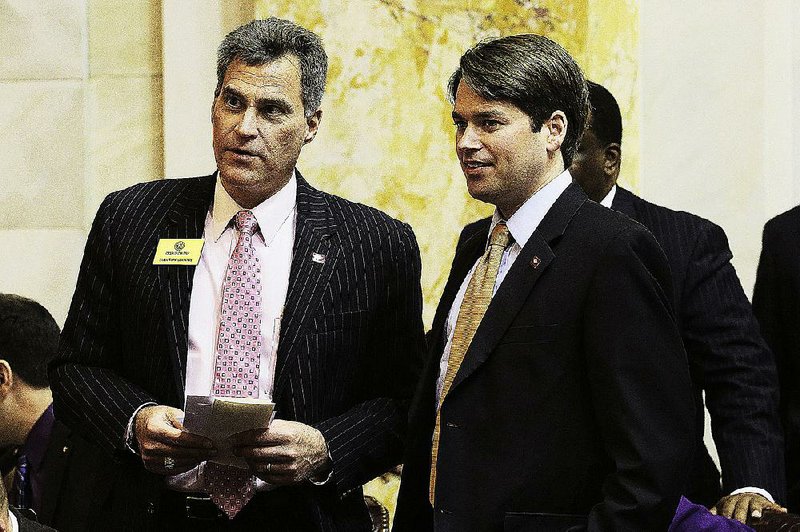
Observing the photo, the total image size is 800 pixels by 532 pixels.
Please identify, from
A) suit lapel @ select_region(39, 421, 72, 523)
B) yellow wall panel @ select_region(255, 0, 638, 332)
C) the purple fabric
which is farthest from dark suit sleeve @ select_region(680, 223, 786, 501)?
suit lapel @ select_region(39, 421, 72, 523)

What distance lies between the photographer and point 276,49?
3199 mm

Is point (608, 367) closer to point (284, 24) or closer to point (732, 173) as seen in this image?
point (284, 24)

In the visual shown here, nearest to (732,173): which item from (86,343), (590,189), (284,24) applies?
(590,189)

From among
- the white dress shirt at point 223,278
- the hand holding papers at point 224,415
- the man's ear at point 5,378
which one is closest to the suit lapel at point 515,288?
the hand holding papers at point 224,415

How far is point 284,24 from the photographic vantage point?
3.24m

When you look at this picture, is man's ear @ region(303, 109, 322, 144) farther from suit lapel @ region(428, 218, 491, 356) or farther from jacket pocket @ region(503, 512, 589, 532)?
jacket pocket @ region(503, 512, 589, 532)

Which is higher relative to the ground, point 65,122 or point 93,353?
point 65,122

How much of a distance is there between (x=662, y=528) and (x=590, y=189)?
1457mm

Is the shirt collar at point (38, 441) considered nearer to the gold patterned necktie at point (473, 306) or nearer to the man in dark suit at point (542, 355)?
the man in dark suit at point (542, 355)

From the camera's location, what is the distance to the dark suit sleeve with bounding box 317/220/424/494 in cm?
309

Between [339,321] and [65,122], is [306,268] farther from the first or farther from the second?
[65,122]

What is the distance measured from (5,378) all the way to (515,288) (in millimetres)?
2483

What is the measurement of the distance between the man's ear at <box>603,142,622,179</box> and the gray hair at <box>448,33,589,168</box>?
1007mm

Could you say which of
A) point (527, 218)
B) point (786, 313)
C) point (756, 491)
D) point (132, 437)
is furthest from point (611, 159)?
point (132, 437)
